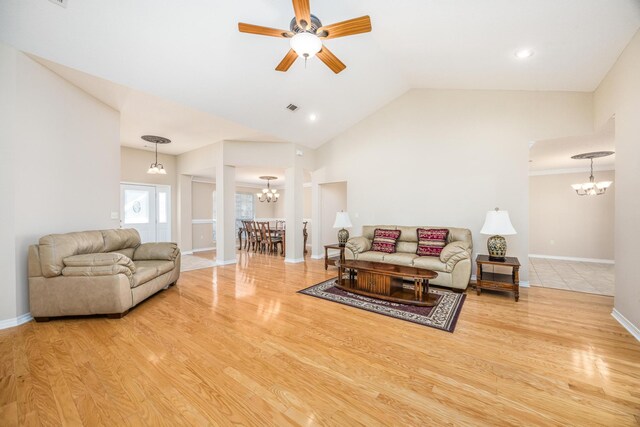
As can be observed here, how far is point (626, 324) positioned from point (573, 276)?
2705 millimetres

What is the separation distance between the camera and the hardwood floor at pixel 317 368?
1507 mm

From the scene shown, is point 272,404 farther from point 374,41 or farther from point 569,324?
point 374,41

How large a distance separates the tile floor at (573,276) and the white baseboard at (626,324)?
3.92 ft

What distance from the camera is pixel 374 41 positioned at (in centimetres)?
362

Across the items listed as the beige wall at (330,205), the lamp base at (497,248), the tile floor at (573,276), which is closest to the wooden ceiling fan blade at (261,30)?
the lamp base at (497,248)

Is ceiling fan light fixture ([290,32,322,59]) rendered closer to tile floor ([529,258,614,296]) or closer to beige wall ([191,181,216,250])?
tile floor ([529,258,614,296])

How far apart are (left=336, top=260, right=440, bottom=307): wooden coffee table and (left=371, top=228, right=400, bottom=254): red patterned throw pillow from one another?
3.09 ft

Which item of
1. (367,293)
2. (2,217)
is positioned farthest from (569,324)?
(2,217)

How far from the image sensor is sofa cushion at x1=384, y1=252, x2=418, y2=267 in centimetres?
414

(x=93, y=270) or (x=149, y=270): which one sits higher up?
(x=93, y=270)

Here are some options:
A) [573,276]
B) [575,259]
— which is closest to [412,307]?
[573,276]

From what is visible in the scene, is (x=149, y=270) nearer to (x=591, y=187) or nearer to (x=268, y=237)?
(x=268, y=237)

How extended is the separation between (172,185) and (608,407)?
27.6 feet

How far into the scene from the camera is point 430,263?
13.1 feet
